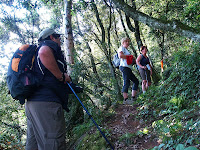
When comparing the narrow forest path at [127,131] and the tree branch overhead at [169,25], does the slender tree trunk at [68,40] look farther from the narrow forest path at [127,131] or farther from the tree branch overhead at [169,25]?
the narrow forest path at [127,131]

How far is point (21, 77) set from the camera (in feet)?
8.23

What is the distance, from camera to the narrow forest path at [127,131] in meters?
3.36

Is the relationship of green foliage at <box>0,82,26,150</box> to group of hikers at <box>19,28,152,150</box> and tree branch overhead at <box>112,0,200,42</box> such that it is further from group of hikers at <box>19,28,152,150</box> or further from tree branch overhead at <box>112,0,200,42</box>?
tree branch overhead at <box>112,0,200,42</box>

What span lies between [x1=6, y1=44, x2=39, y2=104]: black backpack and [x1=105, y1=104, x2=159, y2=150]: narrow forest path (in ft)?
6.92

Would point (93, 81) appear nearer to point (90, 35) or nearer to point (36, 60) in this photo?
point (36, 60)

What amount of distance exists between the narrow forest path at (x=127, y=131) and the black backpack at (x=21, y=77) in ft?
6.92

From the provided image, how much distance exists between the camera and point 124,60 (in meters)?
5.92

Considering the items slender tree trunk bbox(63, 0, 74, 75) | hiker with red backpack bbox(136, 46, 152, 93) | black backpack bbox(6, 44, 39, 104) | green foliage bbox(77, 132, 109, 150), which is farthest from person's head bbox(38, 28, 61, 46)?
hiker with red backpack bbox(136, 46, 152, 93)

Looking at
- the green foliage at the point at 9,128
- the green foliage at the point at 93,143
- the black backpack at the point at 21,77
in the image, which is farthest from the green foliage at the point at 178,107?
the green foliage at the point at 9,128

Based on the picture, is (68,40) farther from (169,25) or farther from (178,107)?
(178,107)

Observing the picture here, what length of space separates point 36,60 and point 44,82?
1.20ft

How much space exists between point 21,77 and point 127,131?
2.76m

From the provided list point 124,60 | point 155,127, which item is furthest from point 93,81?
point 155,127

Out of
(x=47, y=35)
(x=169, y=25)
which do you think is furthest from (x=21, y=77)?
(x=169, y=25)
